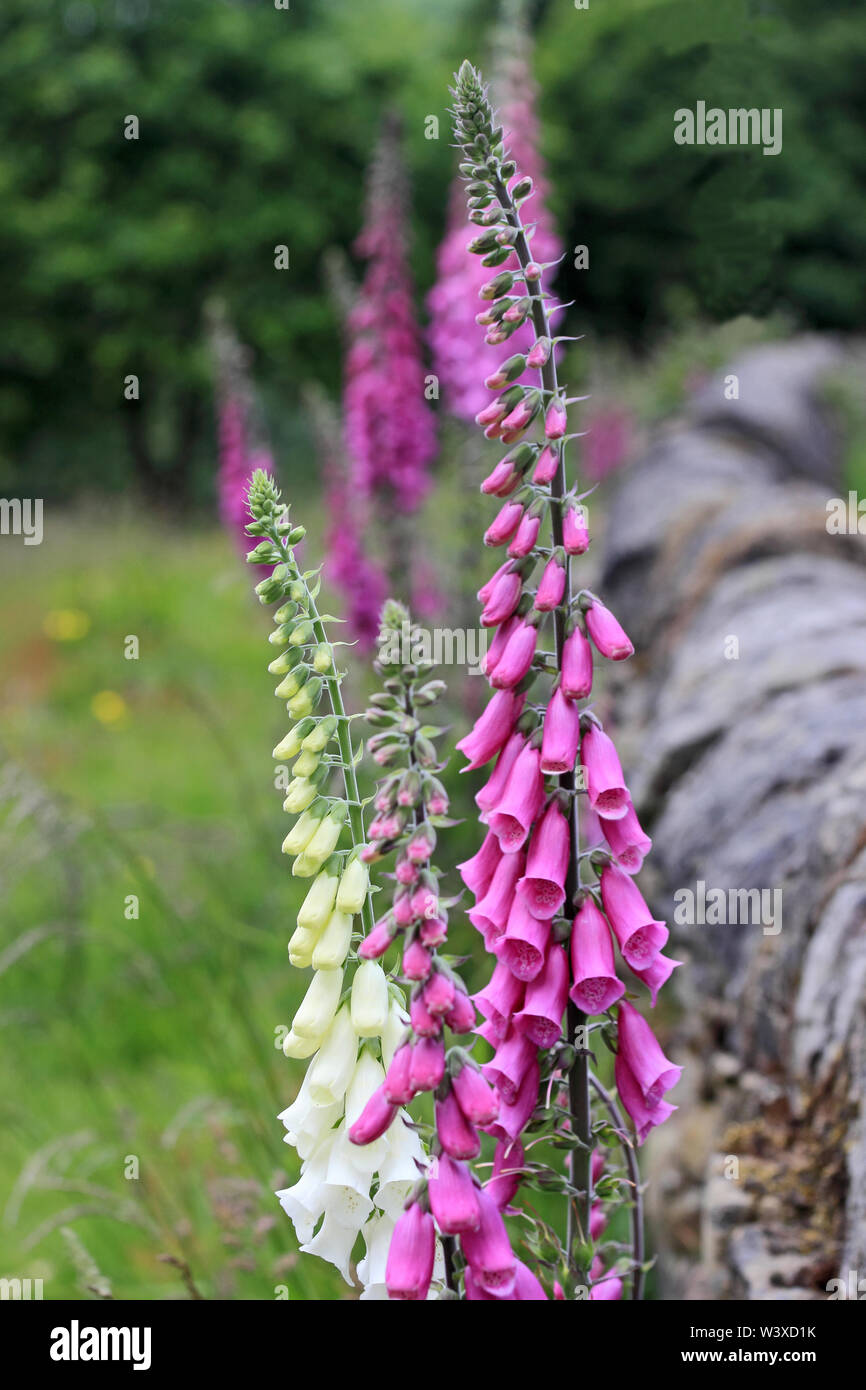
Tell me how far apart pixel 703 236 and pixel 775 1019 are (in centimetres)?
528

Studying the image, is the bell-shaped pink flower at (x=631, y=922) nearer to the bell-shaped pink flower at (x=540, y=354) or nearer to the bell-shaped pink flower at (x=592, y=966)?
the bell-shaped pink flower at (x=592, y=966)

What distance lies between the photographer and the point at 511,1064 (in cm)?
111

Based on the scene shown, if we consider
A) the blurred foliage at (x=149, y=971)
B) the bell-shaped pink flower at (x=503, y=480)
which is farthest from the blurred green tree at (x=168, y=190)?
the bell-shaped pink flower at (x=503, y=480)

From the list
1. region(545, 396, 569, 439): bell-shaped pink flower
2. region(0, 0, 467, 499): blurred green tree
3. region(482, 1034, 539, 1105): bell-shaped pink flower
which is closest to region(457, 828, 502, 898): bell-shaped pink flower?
region(482, 1034, 539, 1105): bell-shaped pink flower

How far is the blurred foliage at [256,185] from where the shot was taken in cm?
1464

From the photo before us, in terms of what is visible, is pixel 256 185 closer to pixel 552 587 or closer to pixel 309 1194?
pixel 552 587

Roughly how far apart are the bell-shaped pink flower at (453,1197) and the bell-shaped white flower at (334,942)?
18cm

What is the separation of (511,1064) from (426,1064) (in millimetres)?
185

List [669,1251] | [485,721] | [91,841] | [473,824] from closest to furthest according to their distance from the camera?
[485,721]
[669,1251]
[91,841]
[473,824]

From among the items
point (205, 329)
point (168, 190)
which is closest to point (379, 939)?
point (205, 329)

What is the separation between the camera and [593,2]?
17.9 meters
